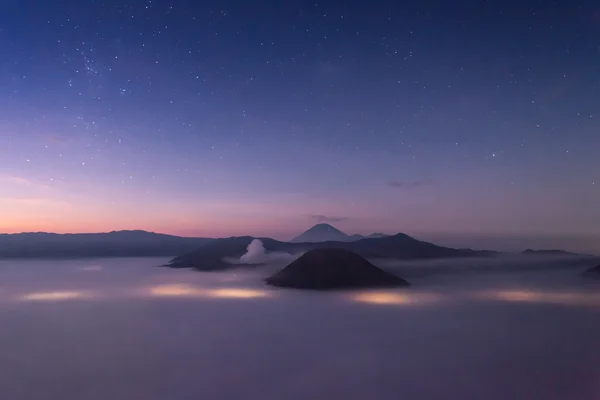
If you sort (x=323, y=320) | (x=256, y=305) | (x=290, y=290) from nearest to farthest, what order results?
(x=323, y=320) < (x=256, y=305) < (x=290, y=290)

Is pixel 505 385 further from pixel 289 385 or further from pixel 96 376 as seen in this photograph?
pixel 96 376

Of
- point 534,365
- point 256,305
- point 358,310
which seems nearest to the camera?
point 534,365

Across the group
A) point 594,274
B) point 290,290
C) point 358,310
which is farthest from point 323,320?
point 594,274

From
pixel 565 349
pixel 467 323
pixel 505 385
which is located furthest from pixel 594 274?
pixel 505 385

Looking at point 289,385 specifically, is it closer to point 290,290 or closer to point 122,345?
point 122,345

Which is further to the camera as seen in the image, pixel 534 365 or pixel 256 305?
pixel 256 305

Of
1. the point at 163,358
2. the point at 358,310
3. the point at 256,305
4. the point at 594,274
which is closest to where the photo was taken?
the point at 163,358
